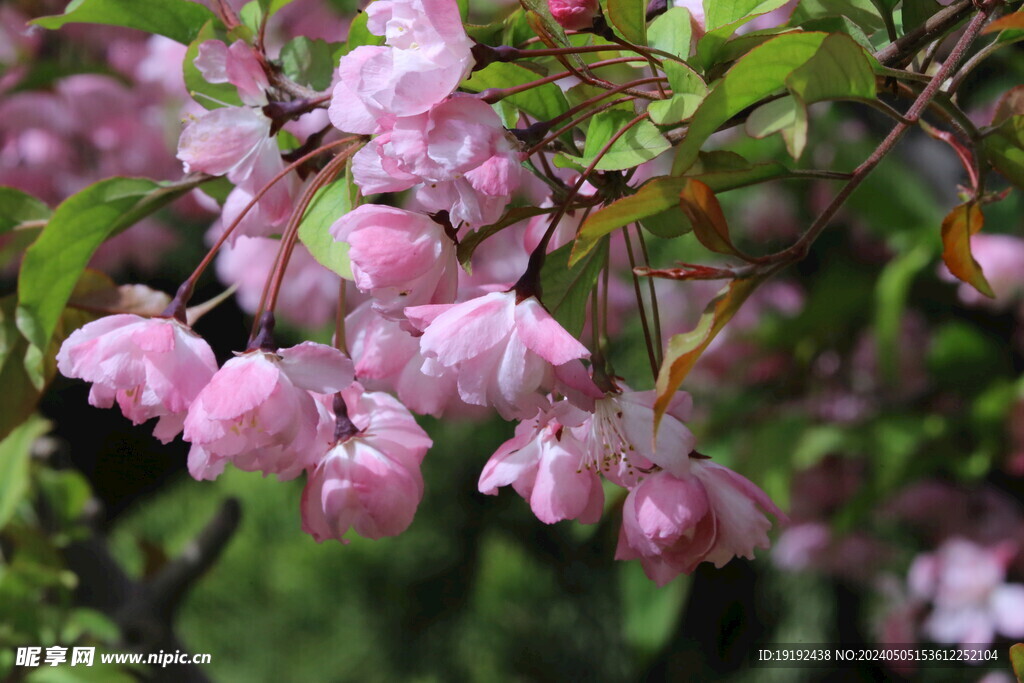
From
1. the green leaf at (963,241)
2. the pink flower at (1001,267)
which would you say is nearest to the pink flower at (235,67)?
the green leaf at (963,241)

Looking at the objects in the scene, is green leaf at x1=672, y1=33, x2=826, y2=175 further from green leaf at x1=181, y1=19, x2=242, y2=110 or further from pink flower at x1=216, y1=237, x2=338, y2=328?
pink flower at x1=216, y1=237, x2=338, y2=328

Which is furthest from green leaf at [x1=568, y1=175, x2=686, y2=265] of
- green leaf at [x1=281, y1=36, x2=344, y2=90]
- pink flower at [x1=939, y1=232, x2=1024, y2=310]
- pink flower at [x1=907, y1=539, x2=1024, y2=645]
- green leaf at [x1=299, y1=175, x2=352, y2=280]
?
pink flower at [x1=907, y1=539, x2=1024, y2=645]

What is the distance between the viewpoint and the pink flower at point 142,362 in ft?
1.06

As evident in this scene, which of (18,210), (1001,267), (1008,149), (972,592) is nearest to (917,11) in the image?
(1008,149)

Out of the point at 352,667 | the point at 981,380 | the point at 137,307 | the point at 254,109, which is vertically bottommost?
the point at 352,667

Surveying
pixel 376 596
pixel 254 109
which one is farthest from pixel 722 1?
pixel 376 596

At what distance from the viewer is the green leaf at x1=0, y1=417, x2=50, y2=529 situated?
777mm

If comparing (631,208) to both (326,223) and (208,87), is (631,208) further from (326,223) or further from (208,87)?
(208,87)

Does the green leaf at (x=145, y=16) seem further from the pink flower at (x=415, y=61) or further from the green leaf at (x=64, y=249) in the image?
the pink flower at (x=415, y=61)

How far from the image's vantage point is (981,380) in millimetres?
1012

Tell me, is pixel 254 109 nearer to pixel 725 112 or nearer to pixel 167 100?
pixel 725 112

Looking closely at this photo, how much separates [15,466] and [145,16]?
1.73 feet

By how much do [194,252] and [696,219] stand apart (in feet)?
6.77

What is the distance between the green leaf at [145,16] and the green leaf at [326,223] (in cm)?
14
